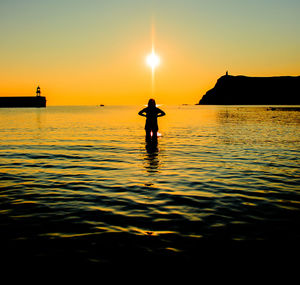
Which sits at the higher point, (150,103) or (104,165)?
(150,103)

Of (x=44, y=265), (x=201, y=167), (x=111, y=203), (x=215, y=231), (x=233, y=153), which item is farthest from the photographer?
(x=233, y=153)

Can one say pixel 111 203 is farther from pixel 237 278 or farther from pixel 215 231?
pixel 237 278

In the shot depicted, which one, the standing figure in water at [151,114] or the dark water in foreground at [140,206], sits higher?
the standing figure in water at [151,114]

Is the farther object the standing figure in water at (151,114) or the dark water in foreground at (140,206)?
the standing figure in water at (151,114)

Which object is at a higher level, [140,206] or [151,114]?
[151,114]

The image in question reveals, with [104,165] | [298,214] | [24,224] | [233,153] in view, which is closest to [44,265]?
[24,224]

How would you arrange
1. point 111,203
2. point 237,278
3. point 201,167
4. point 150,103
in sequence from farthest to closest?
1. point 150,103
2. point 201,167
3. point 111,203
4. point 237,278

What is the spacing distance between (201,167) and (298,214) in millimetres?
5857

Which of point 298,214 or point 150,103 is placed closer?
point 298,214

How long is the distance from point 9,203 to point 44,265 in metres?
3.76

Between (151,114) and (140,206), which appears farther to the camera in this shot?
(151,114)

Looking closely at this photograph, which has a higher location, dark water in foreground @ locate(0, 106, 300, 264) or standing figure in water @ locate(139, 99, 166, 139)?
standing figure in water @ locate(139, 99, 166, 139)

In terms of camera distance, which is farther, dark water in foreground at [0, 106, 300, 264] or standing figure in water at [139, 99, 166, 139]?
standing figure in water at [139, 99, 166, 139]

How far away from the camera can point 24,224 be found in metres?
6.00
